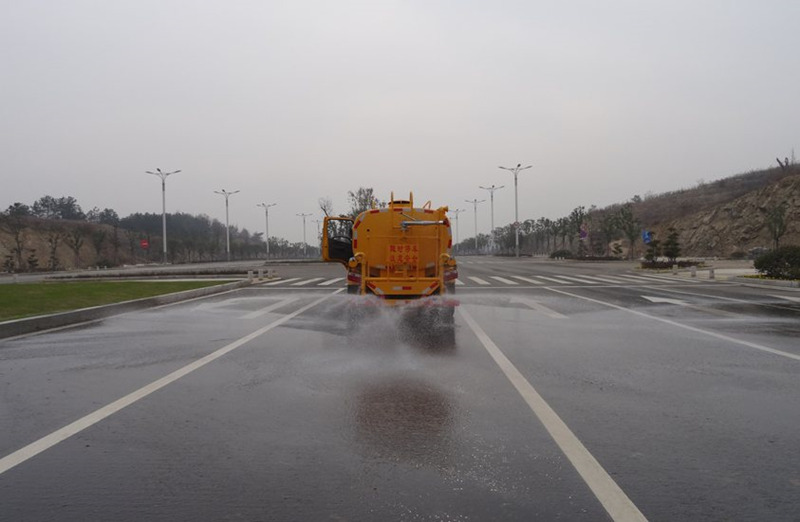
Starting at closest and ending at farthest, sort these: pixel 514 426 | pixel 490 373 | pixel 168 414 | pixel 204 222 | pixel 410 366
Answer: pixel 514 426, pixel 168 414, pixel 490 373, pixel 410 366, pixel 204 222

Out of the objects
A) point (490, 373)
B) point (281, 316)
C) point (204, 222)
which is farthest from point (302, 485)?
point (204, 222)

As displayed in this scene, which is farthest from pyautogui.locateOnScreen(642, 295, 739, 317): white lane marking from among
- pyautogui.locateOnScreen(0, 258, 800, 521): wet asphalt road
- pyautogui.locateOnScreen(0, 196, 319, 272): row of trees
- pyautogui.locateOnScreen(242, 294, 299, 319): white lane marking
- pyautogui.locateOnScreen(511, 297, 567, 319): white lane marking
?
pyautogui.locateOnScreen(0, 196, 319, 272): row of trees

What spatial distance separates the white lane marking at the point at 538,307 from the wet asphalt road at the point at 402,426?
9.33 ft

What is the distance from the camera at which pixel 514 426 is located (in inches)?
185

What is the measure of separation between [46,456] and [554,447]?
12.3 feet

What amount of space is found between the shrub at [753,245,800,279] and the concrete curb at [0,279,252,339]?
22217mm

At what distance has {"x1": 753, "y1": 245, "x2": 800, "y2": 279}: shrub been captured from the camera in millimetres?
21547

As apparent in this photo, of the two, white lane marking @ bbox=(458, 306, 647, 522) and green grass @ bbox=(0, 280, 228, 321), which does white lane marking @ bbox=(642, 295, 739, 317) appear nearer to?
white lane marking @ bbox=(458, 306, 647, 522)

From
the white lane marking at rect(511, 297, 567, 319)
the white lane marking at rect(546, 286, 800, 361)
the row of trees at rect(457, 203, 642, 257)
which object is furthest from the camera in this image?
the row of trees at rect(457, 203, 642, 257)

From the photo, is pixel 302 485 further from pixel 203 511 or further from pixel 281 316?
pixel 281 316

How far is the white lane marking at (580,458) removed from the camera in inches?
127

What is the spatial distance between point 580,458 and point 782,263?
23.1 m

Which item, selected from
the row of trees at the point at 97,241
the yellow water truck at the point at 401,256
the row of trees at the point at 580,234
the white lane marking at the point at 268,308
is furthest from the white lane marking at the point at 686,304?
the row of trees at the point at 97,241

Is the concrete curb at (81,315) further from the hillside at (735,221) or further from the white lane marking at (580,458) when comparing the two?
the hillside at (735,221)
